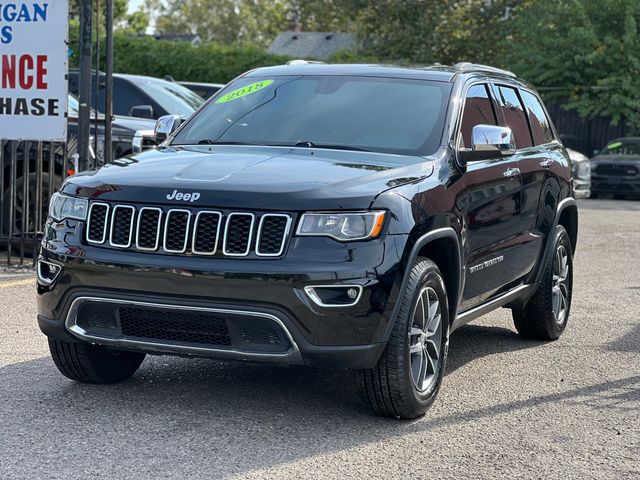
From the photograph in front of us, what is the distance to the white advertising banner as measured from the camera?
10.6 metres

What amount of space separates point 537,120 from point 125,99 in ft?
27.3

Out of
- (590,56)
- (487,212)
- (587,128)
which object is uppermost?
(487,212)

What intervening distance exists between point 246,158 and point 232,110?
1089mm

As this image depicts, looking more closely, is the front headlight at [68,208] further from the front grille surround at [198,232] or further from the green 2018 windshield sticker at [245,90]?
the green 2018 windshield sticker at [245,90]

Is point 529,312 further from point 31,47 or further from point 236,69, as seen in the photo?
point 236,69

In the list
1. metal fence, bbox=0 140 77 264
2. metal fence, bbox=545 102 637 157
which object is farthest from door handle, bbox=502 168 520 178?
metal fence, bbox=545 102 637 157

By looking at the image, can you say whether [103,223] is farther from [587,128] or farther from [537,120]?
[587,128]

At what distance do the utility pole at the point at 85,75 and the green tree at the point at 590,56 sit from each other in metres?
24.1

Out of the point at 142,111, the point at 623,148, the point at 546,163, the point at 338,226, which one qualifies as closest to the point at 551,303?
the point at 546,163

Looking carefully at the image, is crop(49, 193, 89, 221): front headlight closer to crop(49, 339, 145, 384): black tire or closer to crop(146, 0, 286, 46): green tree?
crop(49, 339, 145, 384): black tire

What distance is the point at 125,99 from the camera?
1538 centimetres

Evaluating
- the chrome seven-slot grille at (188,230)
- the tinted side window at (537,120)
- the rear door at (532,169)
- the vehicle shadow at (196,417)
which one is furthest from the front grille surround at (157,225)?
the tinted side window at (537,120)

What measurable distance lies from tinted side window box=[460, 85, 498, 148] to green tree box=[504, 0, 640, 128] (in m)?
26.6

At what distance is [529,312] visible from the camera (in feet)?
25.6
